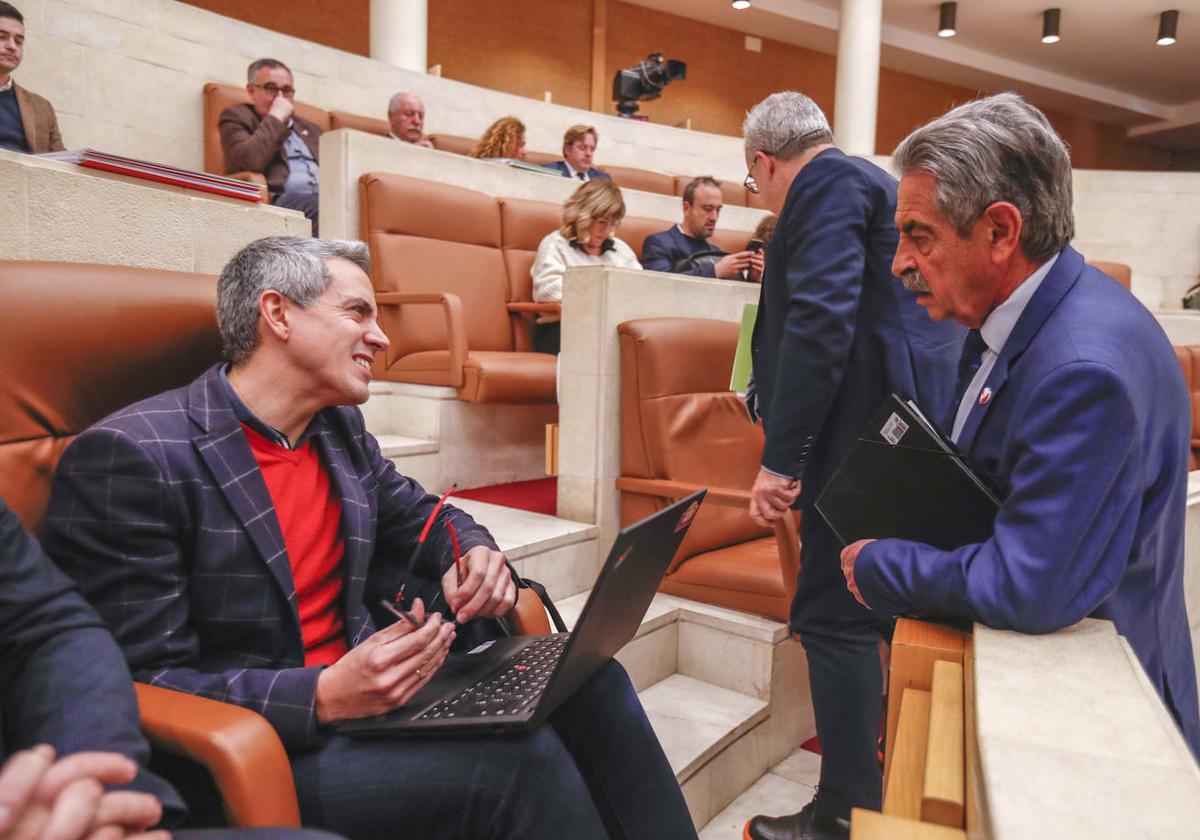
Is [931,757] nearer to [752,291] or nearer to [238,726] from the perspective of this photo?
[238,726]

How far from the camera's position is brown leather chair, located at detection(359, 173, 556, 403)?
7.87 ft

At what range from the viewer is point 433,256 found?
270cm

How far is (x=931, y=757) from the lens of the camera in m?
0.61

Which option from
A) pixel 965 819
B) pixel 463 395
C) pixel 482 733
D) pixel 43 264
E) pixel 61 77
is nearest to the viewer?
pixel 965 819

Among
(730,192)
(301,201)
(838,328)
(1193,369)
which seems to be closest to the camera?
(838,328)

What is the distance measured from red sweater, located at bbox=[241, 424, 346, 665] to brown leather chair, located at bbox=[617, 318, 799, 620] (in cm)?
89

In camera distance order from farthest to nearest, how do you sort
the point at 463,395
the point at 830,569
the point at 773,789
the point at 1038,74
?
the point at 1038,74 < the point at 463,395 < the point at 773,789 < the point at 830,569

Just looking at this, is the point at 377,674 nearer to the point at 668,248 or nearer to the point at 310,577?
the point at 310,577

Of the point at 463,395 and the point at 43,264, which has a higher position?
the point at 43,264

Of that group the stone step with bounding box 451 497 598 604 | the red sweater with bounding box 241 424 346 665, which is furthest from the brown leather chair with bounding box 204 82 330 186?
the red sweater with bounding box 241 424 346 665

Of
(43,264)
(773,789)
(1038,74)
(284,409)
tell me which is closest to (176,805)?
(284,409)

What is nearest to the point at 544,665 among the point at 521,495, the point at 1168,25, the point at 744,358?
the point at 744,358

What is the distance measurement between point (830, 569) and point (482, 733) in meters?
0.67

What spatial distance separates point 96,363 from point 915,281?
0.91m
